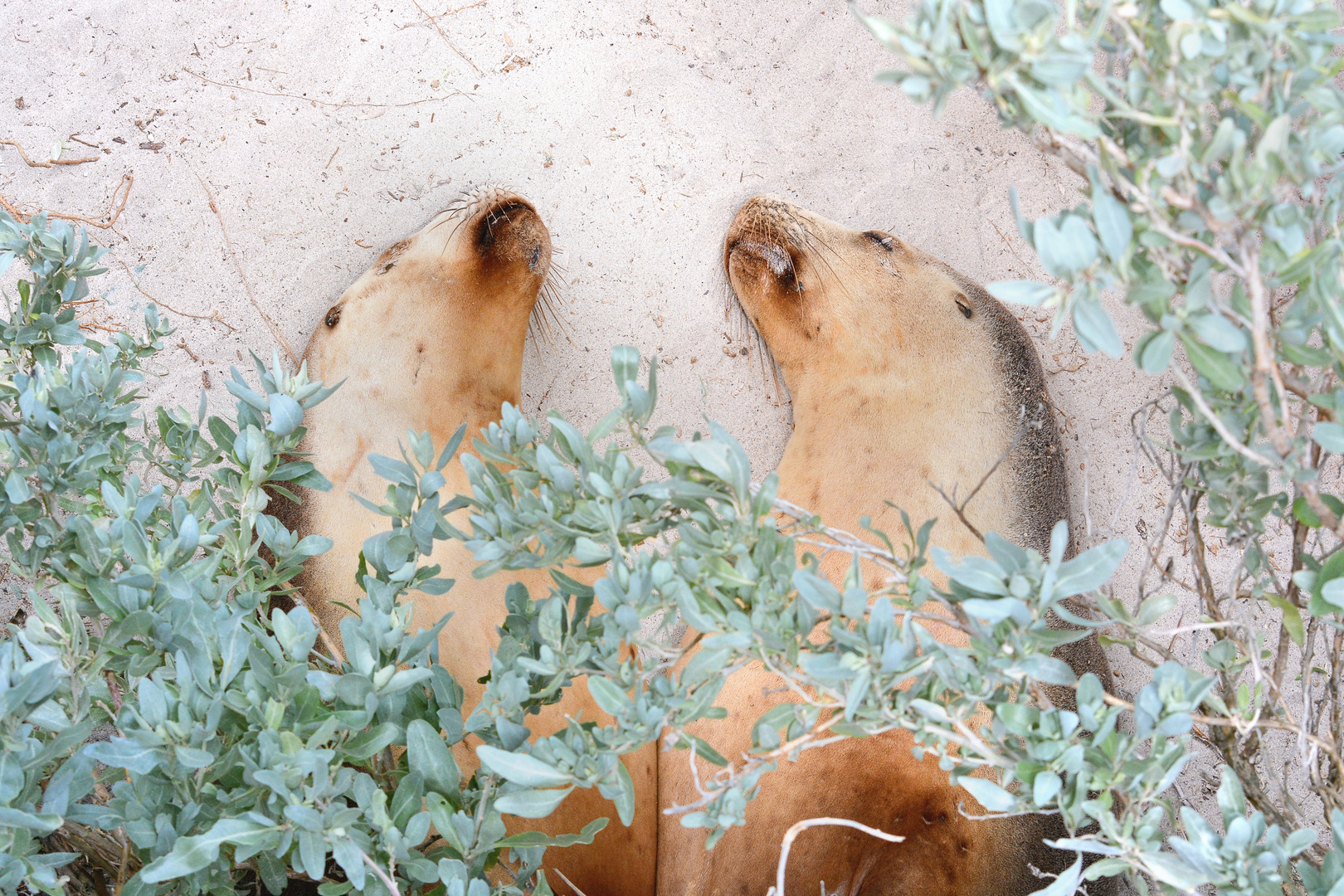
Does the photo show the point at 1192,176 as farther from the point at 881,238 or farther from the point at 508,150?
the point at 508,150

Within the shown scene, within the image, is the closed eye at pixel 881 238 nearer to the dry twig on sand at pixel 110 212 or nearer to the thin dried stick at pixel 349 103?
the thin dried stick at pixel 349 103

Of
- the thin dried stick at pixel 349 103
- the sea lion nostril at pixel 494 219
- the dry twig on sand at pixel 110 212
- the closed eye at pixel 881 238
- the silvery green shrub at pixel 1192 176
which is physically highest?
the silvery green shrub at pixel 1192 176

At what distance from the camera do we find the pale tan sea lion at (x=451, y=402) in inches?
82.9

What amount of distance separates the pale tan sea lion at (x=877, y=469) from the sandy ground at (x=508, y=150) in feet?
0.95

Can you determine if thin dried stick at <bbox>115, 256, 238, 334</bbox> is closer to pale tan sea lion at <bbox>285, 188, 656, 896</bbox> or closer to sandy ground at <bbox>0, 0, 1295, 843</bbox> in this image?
sandy ground at <bbox>0, 0, 1295, 843</bbox>

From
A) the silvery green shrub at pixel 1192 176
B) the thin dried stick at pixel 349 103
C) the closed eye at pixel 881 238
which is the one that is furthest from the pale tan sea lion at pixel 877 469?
the thin dried stick at pixel 349 103

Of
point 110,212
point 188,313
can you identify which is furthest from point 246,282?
point 110,212

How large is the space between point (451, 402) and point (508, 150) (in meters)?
1.01

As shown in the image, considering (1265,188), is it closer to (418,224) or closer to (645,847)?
(645,847)

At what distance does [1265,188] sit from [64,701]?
1.51 m

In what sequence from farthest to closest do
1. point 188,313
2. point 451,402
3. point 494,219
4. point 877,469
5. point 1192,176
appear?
point 188,313 → point 494,219 → point 451,402 → point 877,469 → point 1192,176

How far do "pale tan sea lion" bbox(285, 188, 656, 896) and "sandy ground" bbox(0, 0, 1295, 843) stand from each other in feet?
1.03

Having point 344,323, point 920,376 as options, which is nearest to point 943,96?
point 920,376

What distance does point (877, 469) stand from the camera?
2.38 metres
